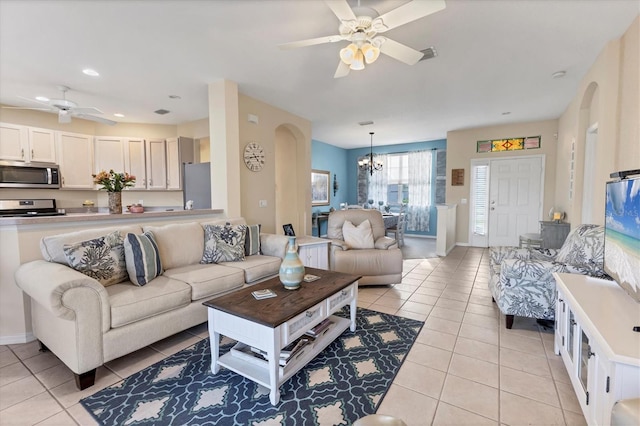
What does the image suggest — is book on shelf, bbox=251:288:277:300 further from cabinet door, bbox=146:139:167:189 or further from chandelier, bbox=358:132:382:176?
chandelier, bbox=358:132:382:176

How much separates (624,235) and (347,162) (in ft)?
24.8

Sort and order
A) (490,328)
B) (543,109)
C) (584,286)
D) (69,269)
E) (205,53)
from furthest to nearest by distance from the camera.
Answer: (543,109) < (205,53) < (490,328) < (69,269) < (584,286)

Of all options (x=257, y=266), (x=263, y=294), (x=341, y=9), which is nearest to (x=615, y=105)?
(x=341, y=9)

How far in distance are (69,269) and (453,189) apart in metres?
6.70

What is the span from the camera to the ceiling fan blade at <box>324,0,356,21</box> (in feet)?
5.50

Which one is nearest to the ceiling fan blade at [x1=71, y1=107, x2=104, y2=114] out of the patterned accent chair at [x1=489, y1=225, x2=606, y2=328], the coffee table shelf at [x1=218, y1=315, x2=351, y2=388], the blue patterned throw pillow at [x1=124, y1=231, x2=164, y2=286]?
the blue patterned throw pillow at [x1=124, y1=231, x2=164, y2=286]

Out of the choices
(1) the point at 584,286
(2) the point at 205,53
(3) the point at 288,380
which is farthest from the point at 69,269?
(1) the point at 584,286

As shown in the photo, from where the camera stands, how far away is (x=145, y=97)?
406cm

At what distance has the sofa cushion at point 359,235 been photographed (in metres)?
3.82

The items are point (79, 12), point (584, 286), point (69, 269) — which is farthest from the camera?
point (79, 12)

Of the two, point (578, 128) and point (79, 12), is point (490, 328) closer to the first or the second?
point (578, 128)

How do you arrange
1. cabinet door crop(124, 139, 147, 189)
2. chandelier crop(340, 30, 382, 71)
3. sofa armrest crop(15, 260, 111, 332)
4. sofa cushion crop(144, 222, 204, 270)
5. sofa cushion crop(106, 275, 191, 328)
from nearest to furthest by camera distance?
sofa armrest crop(15, 260, 111, 332) < sofa cushion crop(106, 275, 191, 328) < chandelier crop(340, 30, 382, 71) < sofa cushion crop(144, 222, 204, 270) < cabinet door crop(124, 139, 147, 189)

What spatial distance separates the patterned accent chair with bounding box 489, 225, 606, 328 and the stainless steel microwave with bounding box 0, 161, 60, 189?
6.28 m

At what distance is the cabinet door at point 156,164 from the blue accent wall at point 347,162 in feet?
11.2
